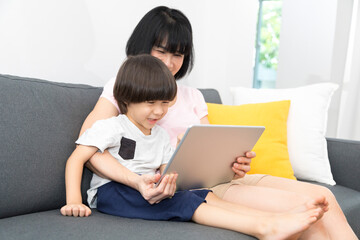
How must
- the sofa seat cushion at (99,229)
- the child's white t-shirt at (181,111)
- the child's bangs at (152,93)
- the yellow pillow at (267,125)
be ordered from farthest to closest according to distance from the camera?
the yellow pillow at (267,125) → the child's white t-shirt at (181,111) → the child's bangs at (152,93) → the sofa seat cushion at (99,229)

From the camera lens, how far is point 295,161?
166cm

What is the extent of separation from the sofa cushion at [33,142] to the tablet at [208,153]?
0.39 metres

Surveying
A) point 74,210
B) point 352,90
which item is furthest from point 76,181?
point 352,90

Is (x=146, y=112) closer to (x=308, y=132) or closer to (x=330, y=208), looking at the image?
(x=330, y=208)

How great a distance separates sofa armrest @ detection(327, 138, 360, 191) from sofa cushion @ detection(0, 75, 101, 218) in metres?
1.20

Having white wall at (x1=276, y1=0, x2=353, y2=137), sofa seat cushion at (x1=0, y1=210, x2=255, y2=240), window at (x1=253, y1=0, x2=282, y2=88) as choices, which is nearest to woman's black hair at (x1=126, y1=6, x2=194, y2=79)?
sofa seat cushion at (x1=0, y1=210, x2=255, y2=240)

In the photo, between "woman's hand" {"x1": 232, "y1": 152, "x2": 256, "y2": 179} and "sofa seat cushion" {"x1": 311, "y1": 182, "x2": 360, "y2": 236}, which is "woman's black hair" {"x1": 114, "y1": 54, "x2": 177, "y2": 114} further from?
"sofa seat cushion" {"x1": 311, "y1": 182, "x2": 360, "y2": 236}

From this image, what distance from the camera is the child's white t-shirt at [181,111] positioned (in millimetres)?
1304

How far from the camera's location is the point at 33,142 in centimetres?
109

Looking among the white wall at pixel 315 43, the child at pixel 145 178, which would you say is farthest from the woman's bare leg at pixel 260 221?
the white wall at pixel 315 43

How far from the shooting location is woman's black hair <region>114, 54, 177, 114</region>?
3.66 feet

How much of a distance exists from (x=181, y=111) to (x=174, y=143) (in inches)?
6.3

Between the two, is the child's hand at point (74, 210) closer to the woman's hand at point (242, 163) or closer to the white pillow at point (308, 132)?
the woman's hand at point (242, 163)

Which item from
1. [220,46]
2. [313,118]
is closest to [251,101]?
[313,118]
